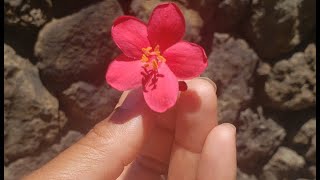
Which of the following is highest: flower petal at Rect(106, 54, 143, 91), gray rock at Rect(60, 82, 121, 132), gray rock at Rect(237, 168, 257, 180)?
flower petal at Rect(106, 54, 143, 91)

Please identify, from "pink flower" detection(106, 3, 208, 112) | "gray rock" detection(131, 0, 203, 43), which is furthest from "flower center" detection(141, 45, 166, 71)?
"gray rock" detection(131, 0, 203, 43)

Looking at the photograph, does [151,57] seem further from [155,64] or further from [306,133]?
[306,133]

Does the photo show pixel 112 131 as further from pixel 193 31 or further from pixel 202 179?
pixel 193 31

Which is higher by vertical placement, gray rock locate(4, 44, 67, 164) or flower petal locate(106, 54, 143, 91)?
flower petal locate(106, 54, 143, 91)

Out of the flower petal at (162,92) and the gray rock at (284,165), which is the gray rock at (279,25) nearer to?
the gray rock at (284,165)

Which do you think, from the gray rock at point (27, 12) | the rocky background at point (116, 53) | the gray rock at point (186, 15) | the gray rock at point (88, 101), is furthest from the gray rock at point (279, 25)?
the gray rock at point (27, 12)

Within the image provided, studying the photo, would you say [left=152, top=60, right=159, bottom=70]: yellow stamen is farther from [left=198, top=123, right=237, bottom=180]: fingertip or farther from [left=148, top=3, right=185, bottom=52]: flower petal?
[left=198, top=123, right=237, bottom=180]: fingertip
